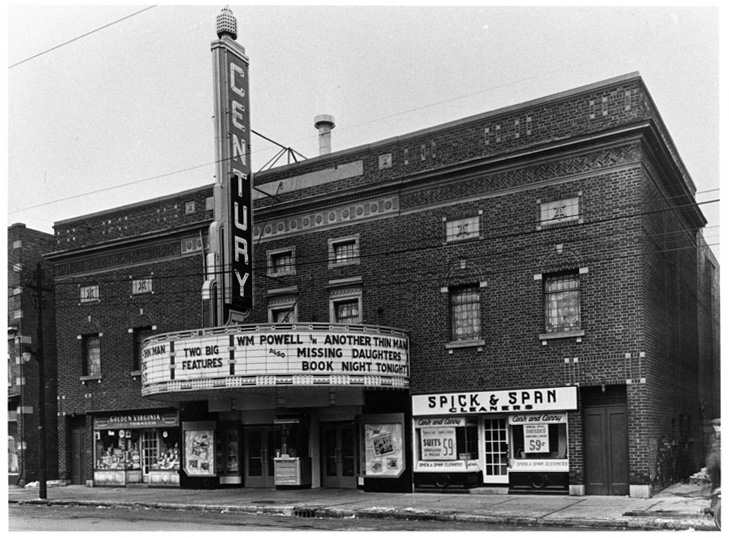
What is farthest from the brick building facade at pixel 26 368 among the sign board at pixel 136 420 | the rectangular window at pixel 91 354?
the sign board at pixel 136 420

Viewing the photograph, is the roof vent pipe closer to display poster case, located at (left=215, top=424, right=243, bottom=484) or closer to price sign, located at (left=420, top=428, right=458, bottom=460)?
display poster case, located at (left=215, top=424, right=243, bottom=484)

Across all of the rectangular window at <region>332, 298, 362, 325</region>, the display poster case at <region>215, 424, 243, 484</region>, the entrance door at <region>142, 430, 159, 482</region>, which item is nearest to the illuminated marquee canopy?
the rectangular window at <region>332, 298, 362, 325</region>

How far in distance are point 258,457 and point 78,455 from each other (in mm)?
8873

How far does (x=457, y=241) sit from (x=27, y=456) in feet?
64.5

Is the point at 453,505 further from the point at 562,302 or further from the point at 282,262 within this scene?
the point at 282,262

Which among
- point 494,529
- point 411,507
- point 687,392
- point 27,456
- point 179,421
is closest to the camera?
point 494,529

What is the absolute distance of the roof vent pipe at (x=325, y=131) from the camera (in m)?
28.5

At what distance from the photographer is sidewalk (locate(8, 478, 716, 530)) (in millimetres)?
16672

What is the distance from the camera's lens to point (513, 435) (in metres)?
22.0

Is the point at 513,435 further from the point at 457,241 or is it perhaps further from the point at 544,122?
the point at 544,122

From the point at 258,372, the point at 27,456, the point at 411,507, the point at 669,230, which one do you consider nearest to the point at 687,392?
the point at 669,230

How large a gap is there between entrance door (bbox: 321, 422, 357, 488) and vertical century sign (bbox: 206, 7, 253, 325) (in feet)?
14.1

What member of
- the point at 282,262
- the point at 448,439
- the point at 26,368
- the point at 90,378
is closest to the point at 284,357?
the point at 448,439

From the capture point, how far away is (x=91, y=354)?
3152cm
